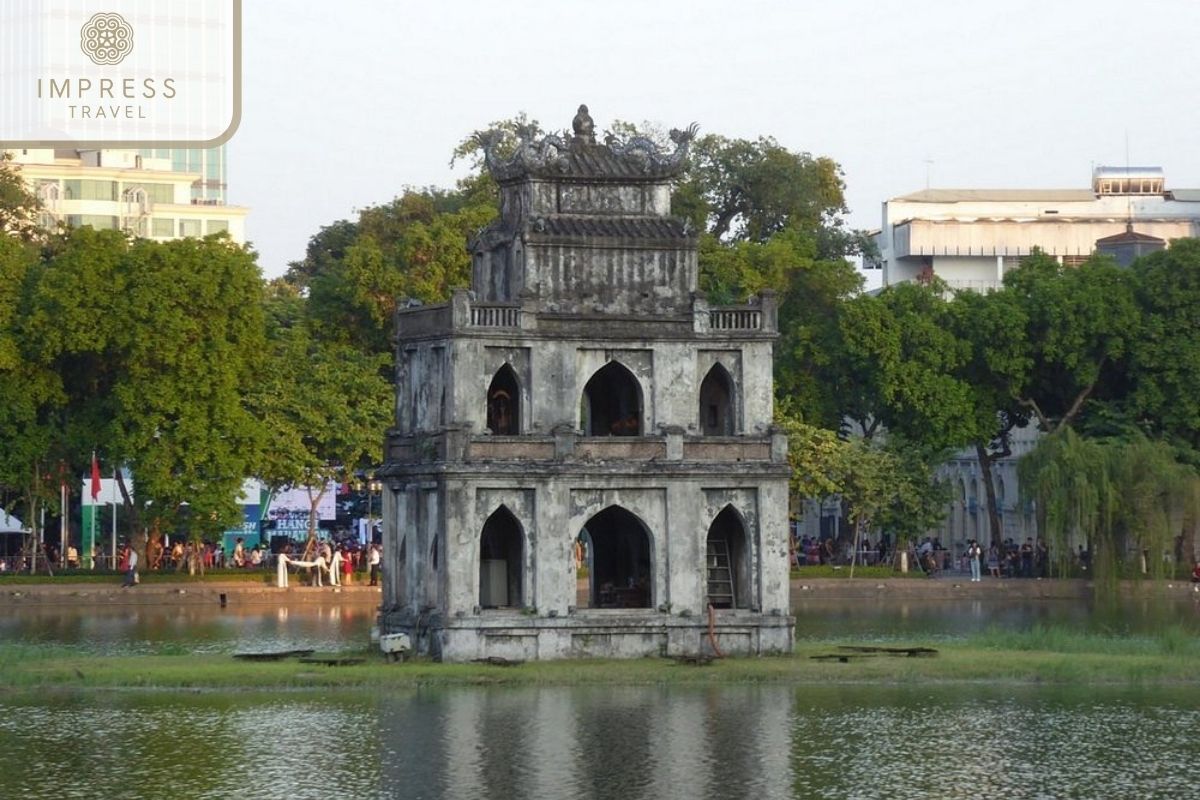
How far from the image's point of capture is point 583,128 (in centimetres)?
6538

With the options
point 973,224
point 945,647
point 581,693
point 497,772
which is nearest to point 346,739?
point 497,772

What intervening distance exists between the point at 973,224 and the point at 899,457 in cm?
4863

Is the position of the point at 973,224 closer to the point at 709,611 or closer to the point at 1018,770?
the point at 709,611

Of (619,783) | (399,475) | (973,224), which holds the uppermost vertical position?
(973,224)

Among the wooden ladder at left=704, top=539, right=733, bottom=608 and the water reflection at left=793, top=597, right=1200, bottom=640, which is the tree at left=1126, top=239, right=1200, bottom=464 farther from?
the wooden ladder at left=704, top=539, right=733, bottom=608

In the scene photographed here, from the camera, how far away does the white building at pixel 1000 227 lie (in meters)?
151

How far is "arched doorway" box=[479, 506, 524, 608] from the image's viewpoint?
64188 millimetres

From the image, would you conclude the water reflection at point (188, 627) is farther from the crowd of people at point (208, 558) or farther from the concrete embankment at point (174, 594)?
the crowd of people at point (208, 558)

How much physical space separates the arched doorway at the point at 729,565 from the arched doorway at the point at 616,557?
1.64 meters

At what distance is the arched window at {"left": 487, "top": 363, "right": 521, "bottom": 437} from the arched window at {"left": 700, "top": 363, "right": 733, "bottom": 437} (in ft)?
14.9

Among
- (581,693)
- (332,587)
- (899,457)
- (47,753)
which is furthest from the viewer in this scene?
(899,457)

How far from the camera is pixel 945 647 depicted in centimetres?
6738

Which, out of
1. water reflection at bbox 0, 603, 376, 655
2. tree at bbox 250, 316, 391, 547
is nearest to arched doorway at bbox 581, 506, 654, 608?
water reflection at bbox 0, 603, 376, 655

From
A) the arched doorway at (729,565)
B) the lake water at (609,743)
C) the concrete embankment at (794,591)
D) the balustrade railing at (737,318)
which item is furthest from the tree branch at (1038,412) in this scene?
the lake water at (609,743)
